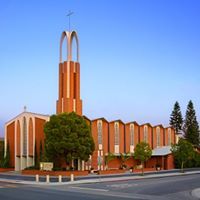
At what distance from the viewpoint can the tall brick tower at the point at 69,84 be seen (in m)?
60.3

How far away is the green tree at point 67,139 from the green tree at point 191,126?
5010 cm

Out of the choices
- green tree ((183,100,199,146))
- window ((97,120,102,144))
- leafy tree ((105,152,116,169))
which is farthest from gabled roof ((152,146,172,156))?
green tree ((183,100,199,146))

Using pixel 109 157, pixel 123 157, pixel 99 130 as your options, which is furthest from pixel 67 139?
pixel 123 157

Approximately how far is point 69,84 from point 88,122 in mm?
6451

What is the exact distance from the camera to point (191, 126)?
99.8m

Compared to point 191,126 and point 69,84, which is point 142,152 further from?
point 191,126

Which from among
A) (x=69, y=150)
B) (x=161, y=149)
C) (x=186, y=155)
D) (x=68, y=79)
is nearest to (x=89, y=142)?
(x=69, y=150)

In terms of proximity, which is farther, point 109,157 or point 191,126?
point 191,126

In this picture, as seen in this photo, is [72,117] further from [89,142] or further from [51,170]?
[51,170]

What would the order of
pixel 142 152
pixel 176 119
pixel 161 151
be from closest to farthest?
pixel 142 152 → pixel 161 151 → pixel 176 119

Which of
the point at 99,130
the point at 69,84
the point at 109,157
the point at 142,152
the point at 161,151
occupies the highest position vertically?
the point at 69,84

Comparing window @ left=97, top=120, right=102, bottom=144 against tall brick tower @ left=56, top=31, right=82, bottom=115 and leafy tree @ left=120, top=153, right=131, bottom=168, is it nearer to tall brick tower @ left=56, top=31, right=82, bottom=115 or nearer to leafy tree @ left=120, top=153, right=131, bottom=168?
tall brick tower @ left=56, top=31, right=82, bottom=115

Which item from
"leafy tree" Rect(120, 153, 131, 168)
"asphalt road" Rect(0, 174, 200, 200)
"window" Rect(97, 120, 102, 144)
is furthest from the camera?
"leafy tree" Rect(120, 153, 131, 168)

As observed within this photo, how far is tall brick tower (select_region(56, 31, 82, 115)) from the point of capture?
A: 6029 cm
